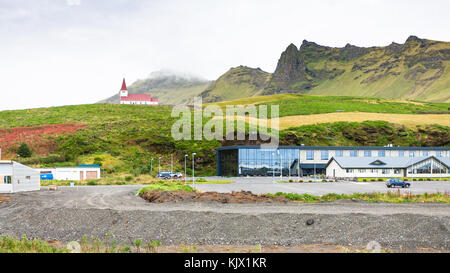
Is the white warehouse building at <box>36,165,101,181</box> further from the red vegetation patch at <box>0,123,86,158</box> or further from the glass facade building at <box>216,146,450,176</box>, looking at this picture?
Result: the glass facade building at <box>216,146,450,176</box>

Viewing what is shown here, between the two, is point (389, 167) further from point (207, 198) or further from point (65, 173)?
point (65, 173)

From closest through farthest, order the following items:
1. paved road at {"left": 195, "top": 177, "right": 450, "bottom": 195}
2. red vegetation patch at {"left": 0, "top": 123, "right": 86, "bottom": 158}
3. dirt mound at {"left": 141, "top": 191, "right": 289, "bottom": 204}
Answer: dirt mound at {"left": 141, "top": 191, "right": 289, "bottom": 204} < paved road at {"left": 195, "top": 177, "right": 450, "bottom": 195} < red vegetation patch at {"left": 0, "top": 123, "right": 86, "bottom": 158}

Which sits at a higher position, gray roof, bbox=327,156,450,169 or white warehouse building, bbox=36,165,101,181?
gray roof, bbox=327,156,450,169

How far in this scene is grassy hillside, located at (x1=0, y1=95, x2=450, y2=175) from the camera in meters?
87.9

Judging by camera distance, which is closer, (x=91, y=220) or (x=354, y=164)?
(x=91, y=220)

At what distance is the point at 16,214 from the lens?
25375 millimetres

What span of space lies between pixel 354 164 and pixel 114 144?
5583 centimetres

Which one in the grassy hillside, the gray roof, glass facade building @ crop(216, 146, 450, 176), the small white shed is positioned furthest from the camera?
the grassy hillside

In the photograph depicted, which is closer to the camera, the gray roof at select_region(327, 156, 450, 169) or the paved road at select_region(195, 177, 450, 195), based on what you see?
the paved road at select_region(195, 177, 450, 195)

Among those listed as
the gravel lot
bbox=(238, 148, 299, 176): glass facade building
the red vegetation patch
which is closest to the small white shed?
the gravel lot


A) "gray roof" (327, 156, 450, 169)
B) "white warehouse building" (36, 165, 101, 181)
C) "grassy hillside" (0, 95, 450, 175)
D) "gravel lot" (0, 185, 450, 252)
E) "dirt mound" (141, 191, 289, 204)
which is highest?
"grassy hillside" (0, 95, 450, 175)

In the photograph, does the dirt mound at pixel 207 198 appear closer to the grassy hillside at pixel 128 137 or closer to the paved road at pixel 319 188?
the paved road at pixel 319 188
